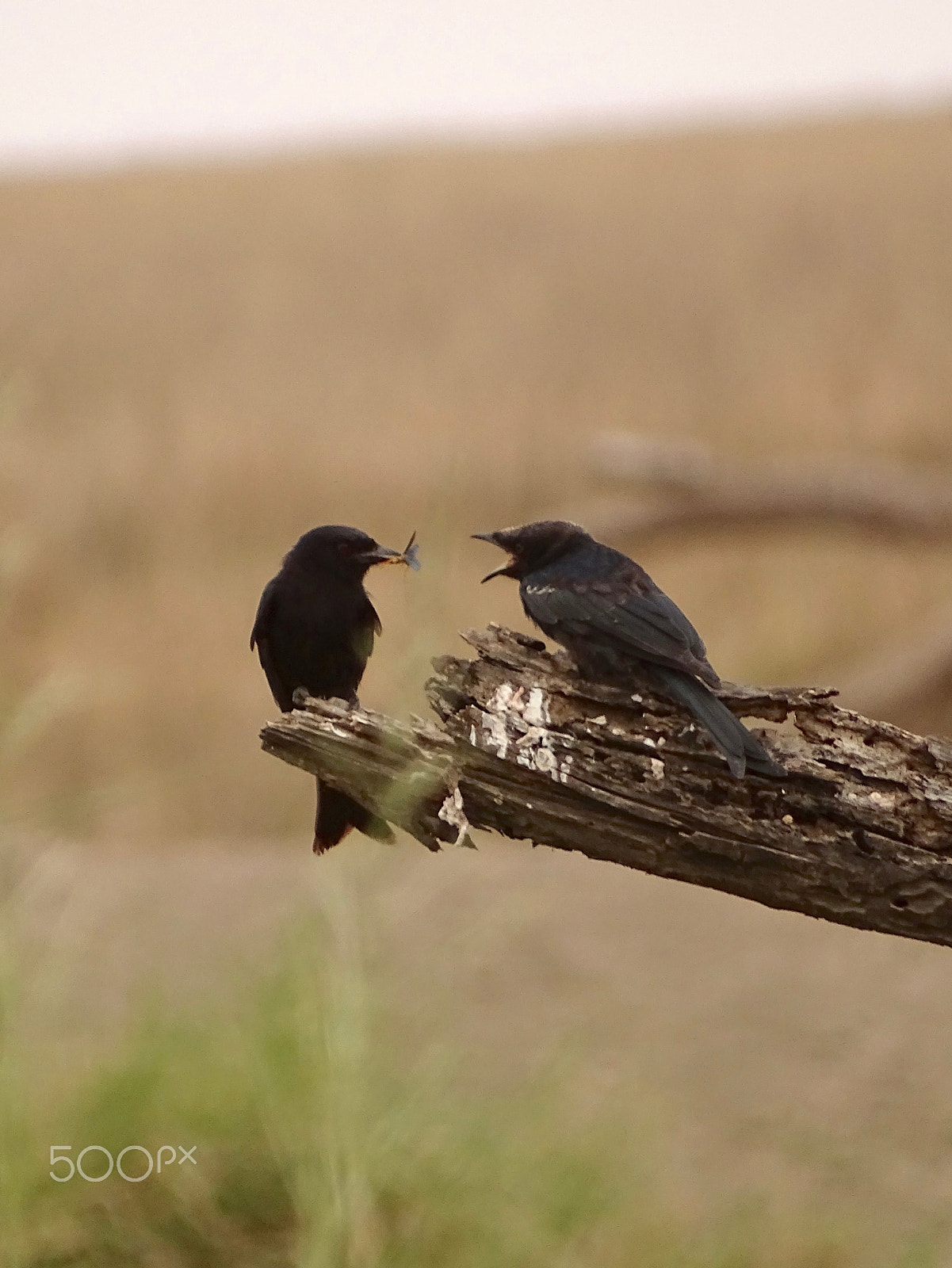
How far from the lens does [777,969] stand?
9.44 metres

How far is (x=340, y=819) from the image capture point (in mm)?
1699

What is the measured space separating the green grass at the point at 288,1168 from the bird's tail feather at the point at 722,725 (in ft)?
6.46

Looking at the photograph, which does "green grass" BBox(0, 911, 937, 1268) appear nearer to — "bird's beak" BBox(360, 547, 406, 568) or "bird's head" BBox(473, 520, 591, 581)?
"bird's head" BBox(473, 520, 591, 581)

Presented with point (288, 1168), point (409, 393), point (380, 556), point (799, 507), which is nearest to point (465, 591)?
point (799, 507)

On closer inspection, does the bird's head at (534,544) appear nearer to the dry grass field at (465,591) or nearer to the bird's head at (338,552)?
the dry grass field at (465,591)

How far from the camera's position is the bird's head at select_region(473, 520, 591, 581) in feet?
6.24

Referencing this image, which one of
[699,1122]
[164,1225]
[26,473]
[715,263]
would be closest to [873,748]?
[164,1225]

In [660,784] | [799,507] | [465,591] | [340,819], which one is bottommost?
[340,819]

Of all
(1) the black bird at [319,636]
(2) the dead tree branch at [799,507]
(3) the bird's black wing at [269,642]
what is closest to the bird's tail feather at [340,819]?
(1) the black bird at [319,636]

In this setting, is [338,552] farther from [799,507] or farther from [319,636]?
[799,507]

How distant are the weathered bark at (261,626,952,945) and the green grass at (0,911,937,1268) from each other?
1.89m

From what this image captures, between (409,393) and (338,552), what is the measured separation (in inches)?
569

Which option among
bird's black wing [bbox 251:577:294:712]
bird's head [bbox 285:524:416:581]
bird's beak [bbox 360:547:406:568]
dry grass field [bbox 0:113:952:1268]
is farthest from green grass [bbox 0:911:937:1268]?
bird's beak [bbox 360:547:406:568]

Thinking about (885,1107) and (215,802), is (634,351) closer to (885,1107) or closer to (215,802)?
(215,802)
